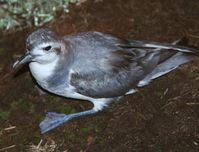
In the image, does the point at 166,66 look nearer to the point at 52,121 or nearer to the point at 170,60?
the point at 170,60

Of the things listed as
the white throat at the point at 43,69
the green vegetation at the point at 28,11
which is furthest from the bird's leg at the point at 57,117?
the green vegetation at the point at 28,11

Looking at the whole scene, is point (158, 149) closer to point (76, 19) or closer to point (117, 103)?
point (117, 103)

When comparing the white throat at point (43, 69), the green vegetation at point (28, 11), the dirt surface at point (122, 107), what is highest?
the green vegetation at point (28, 11)

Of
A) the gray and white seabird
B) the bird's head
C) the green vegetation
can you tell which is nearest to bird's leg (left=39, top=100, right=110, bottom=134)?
the gray and white seabird

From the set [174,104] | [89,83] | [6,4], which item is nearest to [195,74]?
[174,104]

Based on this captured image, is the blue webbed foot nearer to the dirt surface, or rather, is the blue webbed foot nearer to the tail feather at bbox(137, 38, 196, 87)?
the dirt surface

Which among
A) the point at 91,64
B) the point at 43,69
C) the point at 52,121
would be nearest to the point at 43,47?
the point at 43,69

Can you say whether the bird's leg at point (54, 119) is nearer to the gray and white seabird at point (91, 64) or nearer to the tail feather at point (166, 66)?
the gray and white seabird at point (91, 64)
